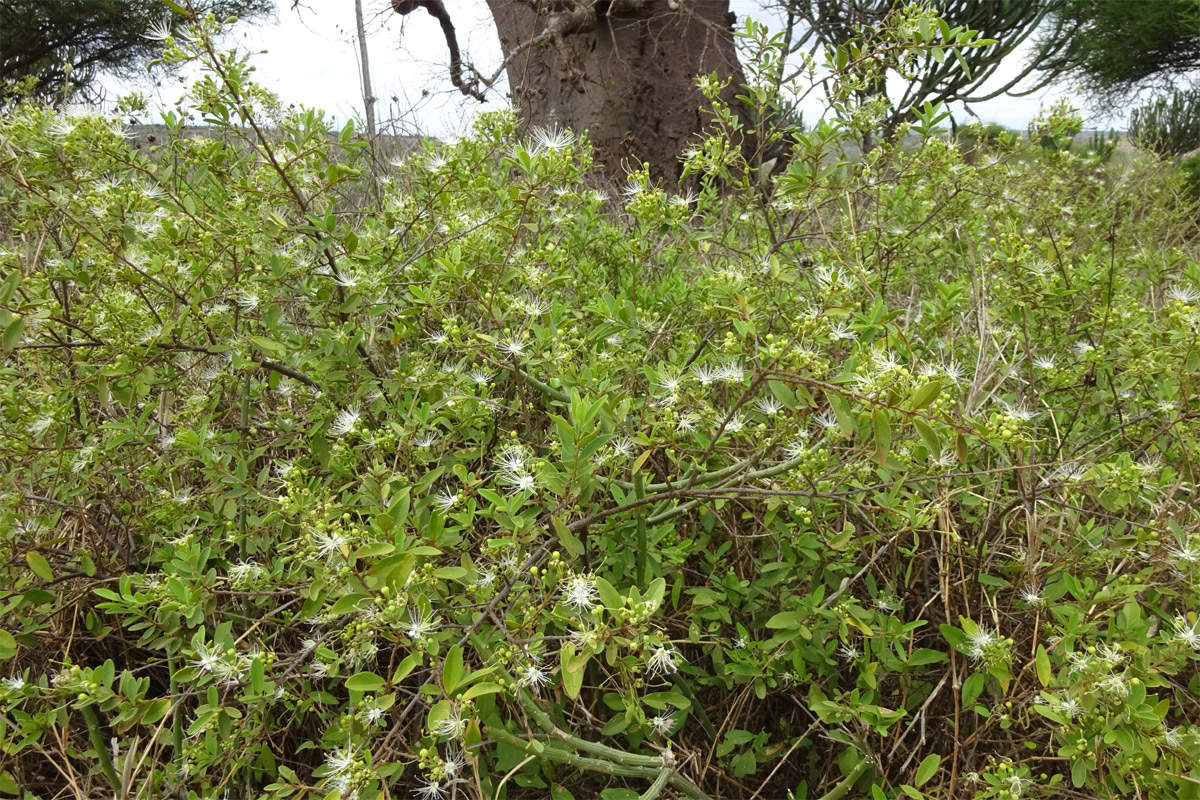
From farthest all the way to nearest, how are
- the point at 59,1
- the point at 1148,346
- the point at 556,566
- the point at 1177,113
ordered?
the point at 59,1 < the point at 1177,113 < the point at 1148,346 < the point at 556,566

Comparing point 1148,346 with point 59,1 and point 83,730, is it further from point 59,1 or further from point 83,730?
point 59,1

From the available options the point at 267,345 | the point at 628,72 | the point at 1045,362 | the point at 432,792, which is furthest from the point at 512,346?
the point at 628,72

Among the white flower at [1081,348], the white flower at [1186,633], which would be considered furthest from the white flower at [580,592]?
the white flower at [1081,348]

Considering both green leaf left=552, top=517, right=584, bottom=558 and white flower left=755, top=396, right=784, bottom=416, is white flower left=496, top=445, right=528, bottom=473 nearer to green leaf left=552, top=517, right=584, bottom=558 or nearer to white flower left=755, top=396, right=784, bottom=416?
green leaf left=552, top=517, right=584, bottom=558

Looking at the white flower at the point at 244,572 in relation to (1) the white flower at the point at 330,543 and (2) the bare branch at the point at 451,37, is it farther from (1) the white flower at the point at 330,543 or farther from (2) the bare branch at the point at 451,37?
(2) the bare branch at the point at 451,37

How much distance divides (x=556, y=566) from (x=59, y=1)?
1848 cm

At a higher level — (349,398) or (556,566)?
(349,398)

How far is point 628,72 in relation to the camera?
536 cm

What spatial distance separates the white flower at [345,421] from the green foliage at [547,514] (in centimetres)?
1

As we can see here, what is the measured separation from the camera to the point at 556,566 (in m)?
1.19

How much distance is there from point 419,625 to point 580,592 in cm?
24

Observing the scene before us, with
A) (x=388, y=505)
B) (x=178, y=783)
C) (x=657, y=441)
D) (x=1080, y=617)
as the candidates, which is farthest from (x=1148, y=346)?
(x=178, y=783)

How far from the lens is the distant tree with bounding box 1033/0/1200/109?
436 inches

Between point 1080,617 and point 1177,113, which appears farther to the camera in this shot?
point 1177,113
